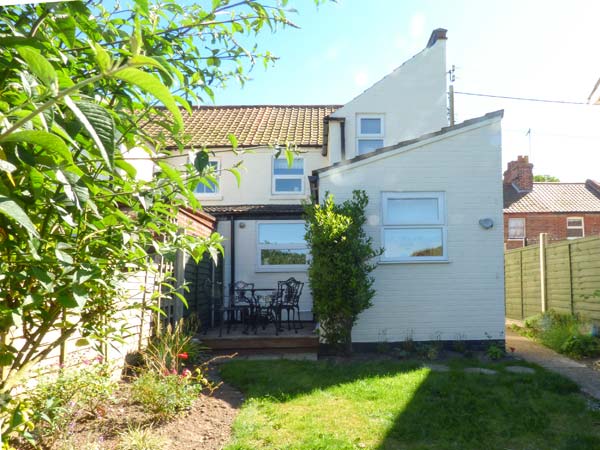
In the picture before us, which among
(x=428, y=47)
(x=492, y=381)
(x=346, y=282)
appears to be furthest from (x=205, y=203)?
(x=492, y=381)

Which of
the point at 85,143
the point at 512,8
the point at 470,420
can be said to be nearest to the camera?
the point at 85,143

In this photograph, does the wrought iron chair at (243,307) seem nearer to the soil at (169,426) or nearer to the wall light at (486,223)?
the soil at (169,426)

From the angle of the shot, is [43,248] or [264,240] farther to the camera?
[264,240]

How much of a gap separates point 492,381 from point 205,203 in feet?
31.0

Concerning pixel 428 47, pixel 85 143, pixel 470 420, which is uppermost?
pixel 428 47

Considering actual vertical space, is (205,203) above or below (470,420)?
above

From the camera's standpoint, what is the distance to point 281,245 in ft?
41.8

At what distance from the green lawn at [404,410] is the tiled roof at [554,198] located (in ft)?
77.4

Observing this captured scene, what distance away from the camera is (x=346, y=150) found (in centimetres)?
1369

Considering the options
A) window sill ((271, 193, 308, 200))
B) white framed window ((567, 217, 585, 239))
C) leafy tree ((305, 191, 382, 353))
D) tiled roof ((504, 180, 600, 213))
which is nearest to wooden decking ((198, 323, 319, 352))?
leafy tree ((305, 191, 382, 353))

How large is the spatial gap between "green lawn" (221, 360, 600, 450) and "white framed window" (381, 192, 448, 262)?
7.98 feet

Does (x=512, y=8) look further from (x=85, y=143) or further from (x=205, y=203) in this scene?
(x=205, y=203)

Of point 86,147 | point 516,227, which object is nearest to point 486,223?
point 86,147

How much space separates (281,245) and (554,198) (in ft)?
76.2
